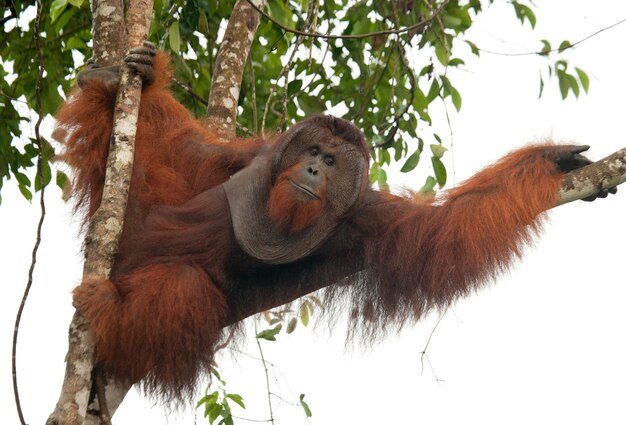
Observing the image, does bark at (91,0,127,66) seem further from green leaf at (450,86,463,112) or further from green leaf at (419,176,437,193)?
green leaf at (450,86,463,112)

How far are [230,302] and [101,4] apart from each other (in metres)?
1.56

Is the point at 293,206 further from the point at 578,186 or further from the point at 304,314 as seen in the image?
the point at 304,314

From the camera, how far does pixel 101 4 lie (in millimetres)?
4449

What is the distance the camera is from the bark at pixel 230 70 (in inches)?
197

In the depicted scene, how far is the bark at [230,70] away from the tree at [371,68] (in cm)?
4

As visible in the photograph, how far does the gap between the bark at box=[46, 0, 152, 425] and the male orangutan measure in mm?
133

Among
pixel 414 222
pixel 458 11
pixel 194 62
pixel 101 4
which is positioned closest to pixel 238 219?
pixel 414 222

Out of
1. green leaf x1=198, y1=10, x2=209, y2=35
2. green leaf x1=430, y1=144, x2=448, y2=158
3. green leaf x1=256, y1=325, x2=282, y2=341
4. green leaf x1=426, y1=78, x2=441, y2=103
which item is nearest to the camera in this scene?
green leaf x1=256, y1=325, x2=282, y2=341

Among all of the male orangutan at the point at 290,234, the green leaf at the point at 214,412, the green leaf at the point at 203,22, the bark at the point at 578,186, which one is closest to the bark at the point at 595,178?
the bark at the point at 578,186

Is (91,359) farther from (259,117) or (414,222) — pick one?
(259,117)

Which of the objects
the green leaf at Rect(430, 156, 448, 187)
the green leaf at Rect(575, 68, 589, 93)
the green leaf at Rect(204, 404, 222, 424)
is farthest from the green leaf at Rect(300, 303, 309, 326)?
the green leaf at Rect(575, 68, 589, 93)

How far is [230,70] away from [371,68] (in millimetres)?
1740

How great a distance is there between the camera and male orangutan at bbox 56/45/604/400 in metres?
4.34

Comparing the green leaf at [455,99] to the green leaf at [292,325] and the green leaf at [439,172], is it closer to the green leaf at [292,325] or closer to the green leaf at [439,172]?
the green leaf at [439,172]
